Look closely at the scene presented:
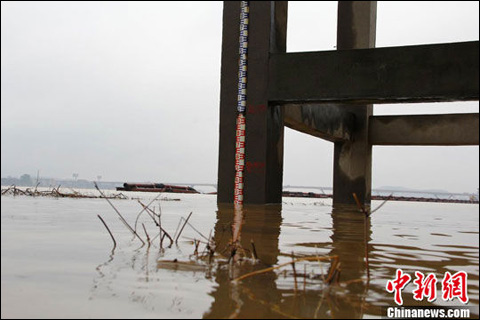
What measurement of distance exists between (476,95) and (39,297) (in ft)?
42.4

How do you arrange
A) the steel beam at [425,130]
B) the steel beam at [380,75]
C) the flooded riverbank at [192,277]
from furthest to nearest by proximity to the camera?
the steel beam at [425,130], the steel beam at [380,75], the flooded riverbank at [192,277]

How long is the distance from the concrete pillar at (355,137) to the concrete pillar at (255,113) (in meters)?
6.86

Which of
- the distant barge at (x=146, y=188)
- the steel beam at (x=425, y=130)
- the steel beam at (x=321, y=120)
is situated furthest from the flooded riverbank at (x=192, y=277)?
the distant barge at (x=146, y=188)

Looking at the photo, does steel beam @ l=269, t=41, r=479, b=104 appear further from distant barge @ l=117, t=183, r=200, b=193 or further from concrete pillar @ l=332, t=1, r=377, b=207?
distant barge @ l=117, t=183, r=200, b=193

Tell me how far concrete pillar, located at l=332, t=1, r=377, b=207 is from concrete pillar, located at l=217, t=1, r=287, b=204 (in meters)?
6.86

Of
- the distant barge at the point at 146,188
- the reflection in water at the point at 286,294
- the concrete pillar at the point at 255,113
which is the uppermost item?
the concrete pillar at the point at 255,113

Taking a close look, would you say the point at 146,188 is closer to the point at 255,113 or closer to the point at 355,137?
the point at 355,137

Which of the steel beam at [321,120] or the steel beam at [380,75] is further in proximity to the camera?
the steel beam at [321,120]

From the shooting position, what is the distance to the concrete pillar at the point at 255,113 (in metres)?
14.4

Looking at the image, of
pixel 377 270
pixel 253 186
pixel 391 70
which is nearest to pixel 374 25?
pixel 391 70

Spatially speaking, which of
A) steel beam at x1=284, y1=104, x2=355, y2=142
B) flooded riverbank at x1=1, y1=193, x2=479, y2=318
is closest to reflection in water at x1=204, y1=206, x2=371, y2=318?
flooded riverbank at x1=1, y1=193, x2=479, y2=318

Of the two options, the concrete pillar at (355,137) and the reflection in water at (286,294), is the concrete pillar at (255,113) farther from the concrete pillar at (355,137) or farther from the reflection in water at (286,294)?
the reflection in water at (286,294)

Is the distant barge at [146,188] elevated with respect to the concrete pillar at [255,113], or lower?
lower

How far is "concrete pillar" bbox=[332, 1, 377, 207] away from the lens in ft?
70.0
